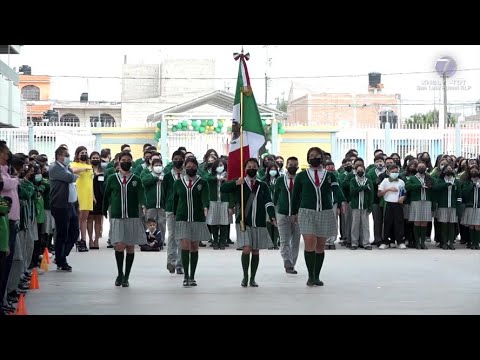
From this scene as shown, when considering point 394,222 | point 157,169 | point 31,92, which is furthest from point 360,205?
point 31,92

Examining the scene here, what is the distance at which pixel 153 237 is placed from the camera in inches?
811

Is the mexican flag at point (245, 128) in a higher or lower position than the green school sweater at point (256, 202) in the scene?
higher

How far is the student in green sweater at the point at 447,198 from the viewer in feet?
70.2

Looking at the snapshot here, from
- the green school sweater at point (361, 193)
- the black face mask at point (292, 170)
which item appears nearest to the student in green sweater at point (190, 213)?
the black face mask at point (292, 170)

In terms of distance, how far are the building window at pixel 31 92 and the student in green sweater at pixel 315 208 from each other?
→ 237 ft

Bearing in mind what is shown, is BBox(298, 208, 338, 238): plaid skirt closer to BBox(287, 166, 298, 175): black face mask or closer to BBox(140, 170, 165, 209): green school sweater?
BBox(287, 166, 298, 175): black face mask

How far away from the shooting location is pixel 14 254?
41.4 feet

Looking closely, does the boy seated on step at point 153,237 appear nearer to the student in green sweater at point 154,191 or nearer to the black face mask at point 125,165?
the student in green sweater at point 154,191

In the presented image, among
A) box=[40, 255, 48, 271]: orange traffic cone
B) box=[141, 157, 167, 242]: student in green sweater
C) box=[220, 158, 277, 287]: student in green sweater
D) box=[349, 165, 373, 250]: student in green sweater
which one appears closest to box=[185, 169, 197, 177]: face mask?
box=[220, 158, 277, 287]: student in green sweater

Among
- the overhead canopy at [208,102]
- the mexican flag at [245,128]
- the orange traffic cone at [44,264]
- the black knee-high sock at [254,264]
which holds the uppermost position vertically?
the overhead canopy at [208,102]

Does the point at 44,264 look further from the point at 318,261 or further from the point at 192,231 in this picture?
the point at 318,261
